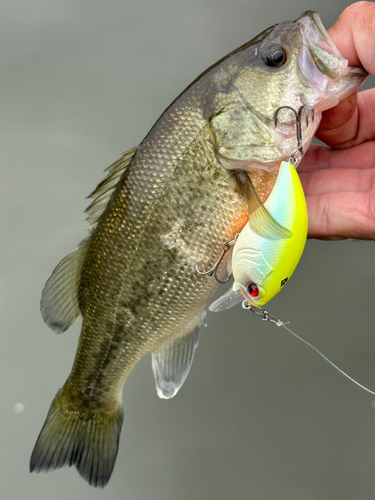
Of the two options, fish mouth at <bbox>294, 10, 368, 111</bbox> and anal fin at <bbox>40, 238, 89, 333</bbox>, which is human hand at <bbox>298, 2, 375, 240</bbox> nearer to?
fish mouth at <bbox>294, 10, 368, 111</bbox>

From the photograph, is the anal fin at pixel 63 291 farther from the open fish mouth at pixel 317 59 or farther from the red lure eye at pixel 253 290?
the open fish mouth at pixel 317 59

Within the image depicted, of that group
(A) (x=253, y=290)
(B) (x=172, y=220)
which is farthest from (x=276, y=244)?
(B) (x=172, y=220)

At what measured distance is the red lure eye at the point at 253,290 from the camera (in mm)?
814

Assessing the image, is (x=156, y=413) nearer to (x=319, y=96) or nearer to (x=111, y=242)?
(x=111, y=242)

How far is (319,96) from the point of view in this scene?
0.84 m

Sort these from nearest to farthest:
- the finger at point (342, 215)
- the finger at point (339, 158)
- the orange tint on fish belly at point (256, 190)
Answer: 1. the orange tint on fish belly at point (256, 190)
2. the finger at point (342, 215)
3. the finger at point (339, 158)

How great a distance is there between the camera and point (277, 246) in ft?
2.56

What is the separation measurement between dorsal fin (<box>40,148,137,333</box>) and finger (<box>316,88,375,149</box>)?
Result: 635 mm

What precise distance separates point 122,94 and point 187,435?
1.31 metres

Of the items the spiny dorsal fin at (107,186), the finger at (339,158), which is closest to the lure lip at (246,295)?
the spiny dorsal fin at (107,186)

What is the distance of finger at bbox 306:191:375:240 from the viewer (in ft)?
3.38

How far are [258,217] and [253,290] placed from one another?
0.15 m

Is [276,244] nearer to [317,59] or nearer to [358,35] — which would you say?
[317,59]

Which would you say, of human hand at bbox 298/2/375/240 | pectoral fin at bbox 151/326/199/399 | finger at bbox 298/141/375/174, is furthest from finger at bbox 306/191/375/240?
pectoral fin at bbox 151/326/199/399
